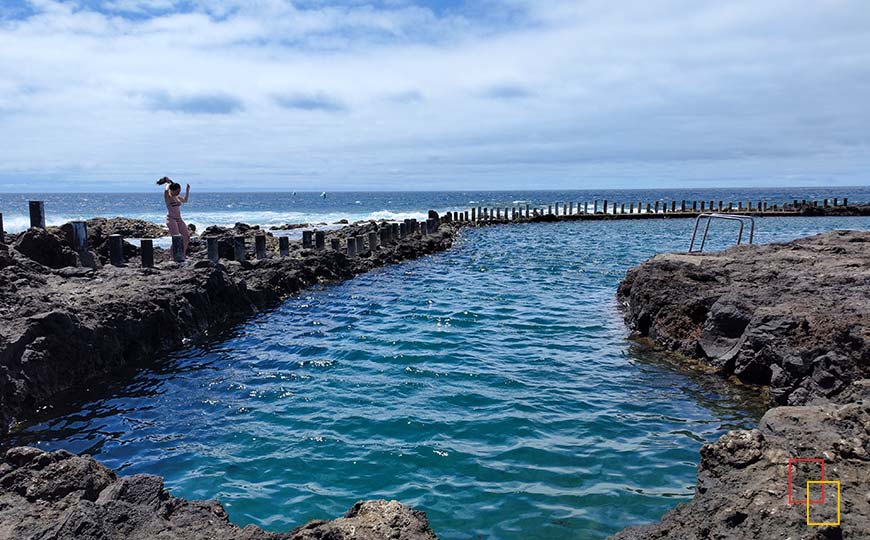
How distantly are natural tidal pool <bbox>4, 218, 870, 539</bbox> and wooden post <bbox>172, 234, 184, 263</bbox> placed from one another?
2.53 metres

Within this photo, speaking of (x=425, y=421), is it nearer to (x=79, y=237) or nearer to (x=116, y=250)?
(x=116, y=250)

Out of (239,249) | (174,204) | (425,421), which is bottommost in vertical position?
(425,421)

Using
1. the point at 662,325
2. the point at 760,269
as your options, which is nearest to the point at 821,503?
the point at 662,325

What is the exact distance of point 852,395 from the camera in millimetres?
5316

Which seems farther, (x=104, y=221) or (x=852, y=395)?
(x=104, y=221)

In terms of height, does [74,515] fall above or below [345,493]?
above

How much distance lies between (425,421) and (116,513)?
3.91 meters

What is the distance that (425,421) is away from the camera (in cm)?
721

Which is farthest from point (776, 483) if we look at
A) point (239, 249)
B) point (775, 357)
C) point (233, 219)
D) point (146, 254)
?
point (233, 219)

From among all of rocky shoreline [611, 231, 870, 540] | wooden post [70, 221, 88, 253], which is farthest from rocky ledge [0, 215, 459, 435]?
rocky shoreline [611, 231, 870, 540]

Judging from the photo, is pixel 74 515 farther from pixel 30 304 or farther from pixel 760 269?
pixel 760 269

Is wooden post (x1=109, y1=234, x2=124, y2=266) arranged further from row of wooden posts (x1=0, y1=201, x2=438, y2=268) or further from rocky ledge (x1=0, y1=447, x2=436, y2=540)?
rocky ledge (x1=0, y1=447, x2=436, y2=540)

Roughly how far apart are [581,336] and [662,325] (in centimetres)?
142

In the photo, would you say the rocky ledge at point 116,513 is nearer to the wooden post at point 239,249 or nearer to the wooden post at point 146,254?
the wooden post at point 146,254
